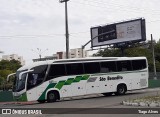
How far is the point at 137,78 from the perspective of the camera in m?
29.9

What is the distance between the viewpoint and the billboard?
176 feet

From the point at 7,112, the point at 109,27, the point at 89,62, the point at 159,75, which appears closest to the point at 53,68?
the point at 89,62

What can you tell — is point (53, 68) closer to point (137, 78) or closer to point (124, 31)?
point (137, 78)

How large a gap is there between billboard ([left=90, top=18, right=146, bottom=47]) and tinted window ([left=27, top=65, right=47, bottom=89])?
26.2m

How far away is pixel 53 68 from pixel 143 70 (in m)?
8.25

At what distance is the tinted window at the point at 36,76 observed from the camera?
25.1 meters

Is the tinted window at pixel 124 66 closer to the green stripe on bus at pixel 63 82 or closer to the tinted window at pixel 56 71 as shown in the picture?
the green stripe on bus at pixel 63 82

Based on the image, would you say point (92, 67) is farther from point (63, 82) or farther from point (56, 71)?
point (56, 71)

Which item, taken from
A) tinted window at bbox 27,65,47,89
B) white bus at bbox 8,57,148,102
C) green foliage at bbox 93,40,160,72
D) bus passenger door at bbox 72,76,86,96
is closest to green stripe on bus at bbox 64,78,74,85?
white bus at bbox 8,57,148,102

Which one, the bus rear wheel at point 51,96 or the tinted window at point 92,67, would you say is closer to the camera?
the bus rear wheel at point 51,96

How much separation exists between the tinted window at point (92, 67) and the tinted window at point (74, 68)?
42 centimetres

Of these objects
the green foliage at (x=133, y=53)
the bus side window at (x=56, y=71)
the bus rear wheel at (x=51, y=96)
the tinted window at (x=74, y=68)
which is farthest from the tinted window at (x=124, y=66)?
the green foliage at (x=133, y=53)

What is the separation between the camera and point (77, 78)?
26.8 meters

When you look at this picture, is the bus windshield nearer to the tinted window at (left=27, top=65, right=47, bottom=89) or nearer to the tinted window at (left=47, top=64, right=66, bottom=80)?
the tinted window at (left=27, top=65, right=47, bottom=89)
